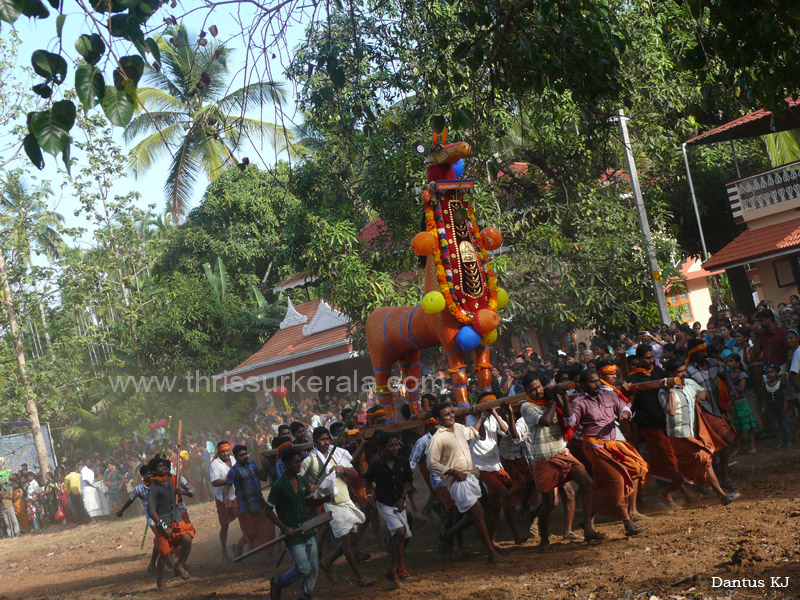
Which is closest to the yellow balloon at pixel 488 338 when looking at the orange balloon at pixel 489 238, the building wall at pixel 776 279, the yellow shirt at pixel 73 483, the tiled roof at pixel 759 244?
the orange balloon at pixel 489 238

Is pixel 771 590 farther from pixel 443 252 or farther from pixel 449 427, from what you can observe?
pixel 443 252

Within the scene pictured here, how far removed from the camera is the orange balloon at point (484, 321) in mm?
10094

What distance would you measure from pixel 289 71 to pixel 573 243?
1181 centimetres

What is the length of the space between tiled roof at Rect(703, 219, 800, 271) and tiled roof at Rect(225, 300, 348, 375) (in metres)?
10.2

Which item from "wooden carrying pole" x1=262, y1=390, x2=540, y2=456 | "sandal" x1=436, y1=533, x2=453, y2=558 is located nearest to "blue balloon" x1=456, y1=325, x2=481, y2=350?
"wooden carrying pole" x1=262, y1=390, x2=540, y2=456

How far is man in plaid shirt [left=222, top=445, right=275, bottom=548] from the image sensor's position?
12.1 meters

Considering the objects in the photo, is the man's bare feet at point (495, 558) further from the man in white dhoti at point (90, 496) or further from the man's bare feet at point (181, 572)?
the man in white dhoti at point (90, 496)

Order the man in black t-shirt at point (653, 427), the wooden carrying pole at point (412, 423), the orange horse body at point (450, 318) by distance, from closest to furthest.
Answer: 1. the wooden carrying pole at point (412, 423)
2. the man in black t-shirt at point (653, 427)
3. the orange horse body at point (450, 318)

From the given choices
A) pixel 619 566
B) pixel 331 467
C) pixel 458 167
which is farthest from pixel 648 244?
pixel 619 566

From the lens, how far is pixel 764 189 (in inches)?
771

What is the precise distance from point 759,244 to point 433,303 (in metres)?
12.1

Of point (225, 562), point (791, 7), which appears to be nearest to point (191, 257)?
point (225, 562)

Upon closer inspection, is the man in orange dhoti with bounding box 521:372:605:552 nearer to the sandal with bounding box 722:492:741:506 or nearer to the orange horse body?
the orange horse body

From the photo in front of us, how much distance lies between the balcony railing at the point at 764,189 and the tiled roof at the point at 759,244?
1.69ft
